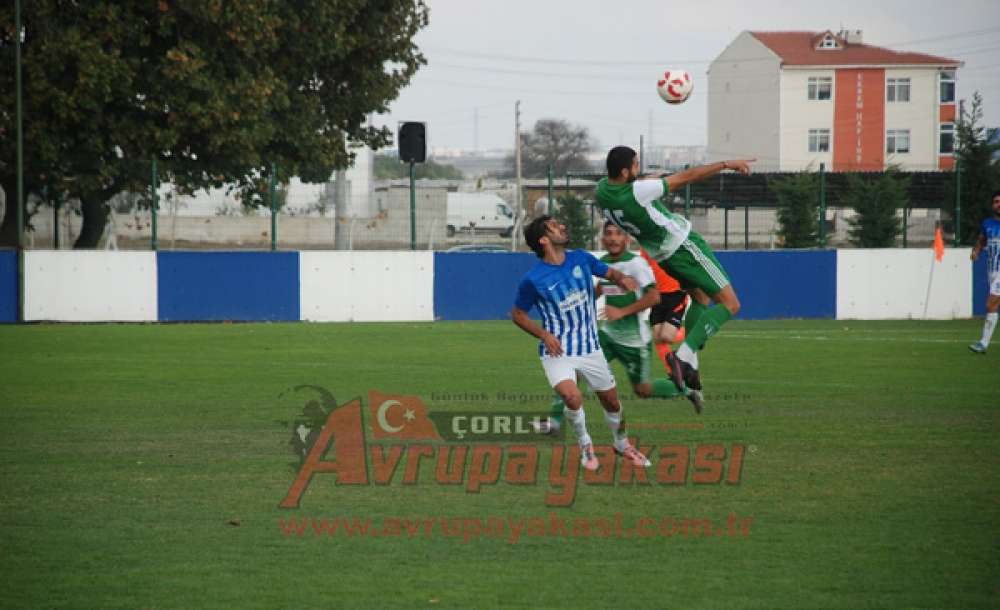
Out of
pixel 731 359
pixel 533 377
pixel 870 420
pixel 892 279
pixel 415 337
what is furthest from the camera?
pixel 892 279

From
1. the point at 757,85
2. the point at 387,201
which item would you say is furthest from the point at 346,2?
the point at 757,85

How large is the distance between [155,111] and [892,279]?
56.7 feet

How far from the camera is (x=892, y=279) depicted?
27016 mm

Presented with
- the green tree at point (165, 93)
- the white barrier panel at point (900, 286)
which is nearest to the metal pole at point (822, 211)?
the white barrier panel at point (900, 286)

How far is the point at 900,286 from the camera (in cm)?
2706

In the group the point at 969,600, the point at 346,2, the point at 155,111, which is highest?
the point at 346,2

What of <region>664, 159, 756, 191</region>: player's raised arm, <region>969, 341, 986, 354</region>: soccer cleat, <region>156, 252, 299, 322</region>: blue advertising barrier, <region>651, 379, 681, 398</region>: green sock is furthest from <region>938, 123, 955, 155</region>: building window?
<region>664, 159, 756, 191</region>: player's raised arm

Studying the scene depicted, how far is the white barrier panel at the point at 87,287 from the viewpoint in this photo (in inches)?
976

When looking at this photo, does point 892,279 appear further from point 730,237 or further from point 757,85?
point 757,85

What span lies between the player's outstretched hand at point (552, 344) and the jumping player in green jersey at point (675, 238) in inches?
73.6

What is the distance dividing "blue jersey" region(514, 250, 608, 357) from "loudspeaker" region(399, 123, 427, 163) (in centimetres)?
1820

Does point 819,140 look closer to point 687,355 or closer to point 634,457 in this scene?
point 687,355

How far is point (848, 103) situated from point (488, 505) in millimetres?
77963

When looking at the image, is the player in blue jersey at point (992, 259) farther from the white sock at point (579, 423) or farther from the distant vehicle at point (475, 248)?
the distant vehicle at point (475, 248)
